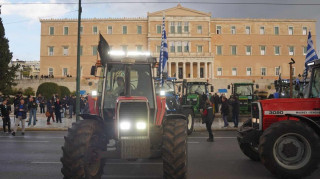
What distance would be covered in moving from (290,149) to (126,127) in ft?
11.0

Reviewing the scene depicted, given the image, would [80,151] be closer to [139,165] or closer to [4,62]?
[139,165]

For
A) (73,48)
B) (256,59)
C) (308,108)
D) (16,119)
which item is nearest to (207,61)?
(256,59)

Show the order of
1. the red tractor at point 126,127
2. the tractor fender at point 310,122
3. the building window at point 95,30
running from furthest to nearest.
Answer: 1. the building window at point 95,30
2. the tractor fender at point 310,122
3. the red tractor at point 126,127

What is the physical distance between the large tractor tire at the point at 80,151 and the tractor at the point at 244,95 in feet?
81.3

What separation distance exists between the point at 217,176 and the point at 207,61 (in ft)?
222

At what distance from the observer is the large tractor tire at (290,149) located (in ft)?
22.8

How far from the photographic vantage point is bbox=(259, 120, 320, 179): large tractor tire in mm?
6941

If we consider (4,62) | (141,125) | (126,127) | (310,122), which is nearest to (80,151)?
(126,127)

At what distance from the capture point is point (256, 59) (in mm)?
77688

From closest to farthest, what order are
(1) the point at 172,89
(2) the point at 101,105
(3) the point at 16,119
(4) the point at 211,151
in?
(2) the point at 101,105, (4) the point at 211,151, (3) the point at 16,119, (1) the point at 172,89

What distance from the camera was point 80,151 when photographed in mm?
5664

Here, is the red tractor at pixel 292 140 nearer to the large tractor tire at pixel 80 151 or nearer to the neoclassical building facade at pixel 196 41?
the large tractor tire at pixel 80 151

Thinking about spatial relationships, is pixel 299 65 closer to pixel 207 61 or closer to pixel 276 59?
pixel 276 59

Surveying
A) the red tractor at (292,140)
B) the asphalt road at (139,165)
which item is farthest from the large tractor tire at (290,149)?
the asphalt road at (139,165)
